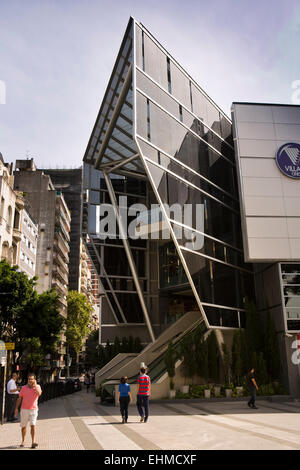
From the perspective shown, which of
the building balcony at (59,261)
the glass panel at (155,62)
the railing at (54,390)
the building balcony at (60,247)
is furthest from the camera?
the building balcony at (60,247)

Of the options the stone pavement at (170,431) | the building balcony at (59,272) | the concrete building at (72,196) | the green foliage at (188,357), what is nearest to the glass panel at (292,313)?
the green foliage at (188,357)

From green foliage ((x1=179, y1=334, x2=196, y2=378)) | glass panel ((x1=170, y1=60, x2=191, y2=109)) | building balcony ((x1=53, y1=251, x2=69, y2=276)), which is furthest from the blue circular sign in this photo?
building balcony ((x1=53, y1=251, x2=69, y2=276))

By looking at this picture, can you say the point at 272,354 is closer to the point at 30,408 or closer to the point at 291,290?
the point at 291,290

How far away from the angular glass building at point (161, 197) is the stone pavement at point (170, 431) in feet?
28.5

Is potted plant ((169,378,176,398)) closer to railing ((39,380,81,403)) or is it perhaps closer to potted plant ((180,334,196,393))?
potted plant ((180,334,196,393))

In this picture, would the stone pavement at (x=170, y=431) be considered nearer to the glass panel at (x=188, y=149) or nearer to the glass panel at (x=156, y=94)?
the glass panel at (x=188, y=149)

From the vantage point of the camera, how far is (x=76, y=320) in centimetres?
7569

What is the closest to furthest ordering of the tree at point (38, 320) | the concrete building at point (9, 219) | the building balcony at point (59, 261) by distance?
the tree at point (38, 320) → the concrete building at point (9, 219) → the building balcony at point (59, 261)

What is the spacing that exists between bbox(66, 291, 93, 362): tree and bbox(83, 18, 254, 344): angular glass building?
3875cm

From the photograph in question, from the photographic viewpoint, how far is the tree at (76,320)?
243 ft

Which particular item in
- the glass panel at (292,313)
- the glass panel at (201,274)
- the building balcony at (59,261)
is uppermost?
the building balcony at (59,261)

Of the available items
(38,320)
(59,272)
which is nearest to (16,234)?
(38,320)

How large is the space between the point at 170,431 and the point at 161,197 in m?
12.8
